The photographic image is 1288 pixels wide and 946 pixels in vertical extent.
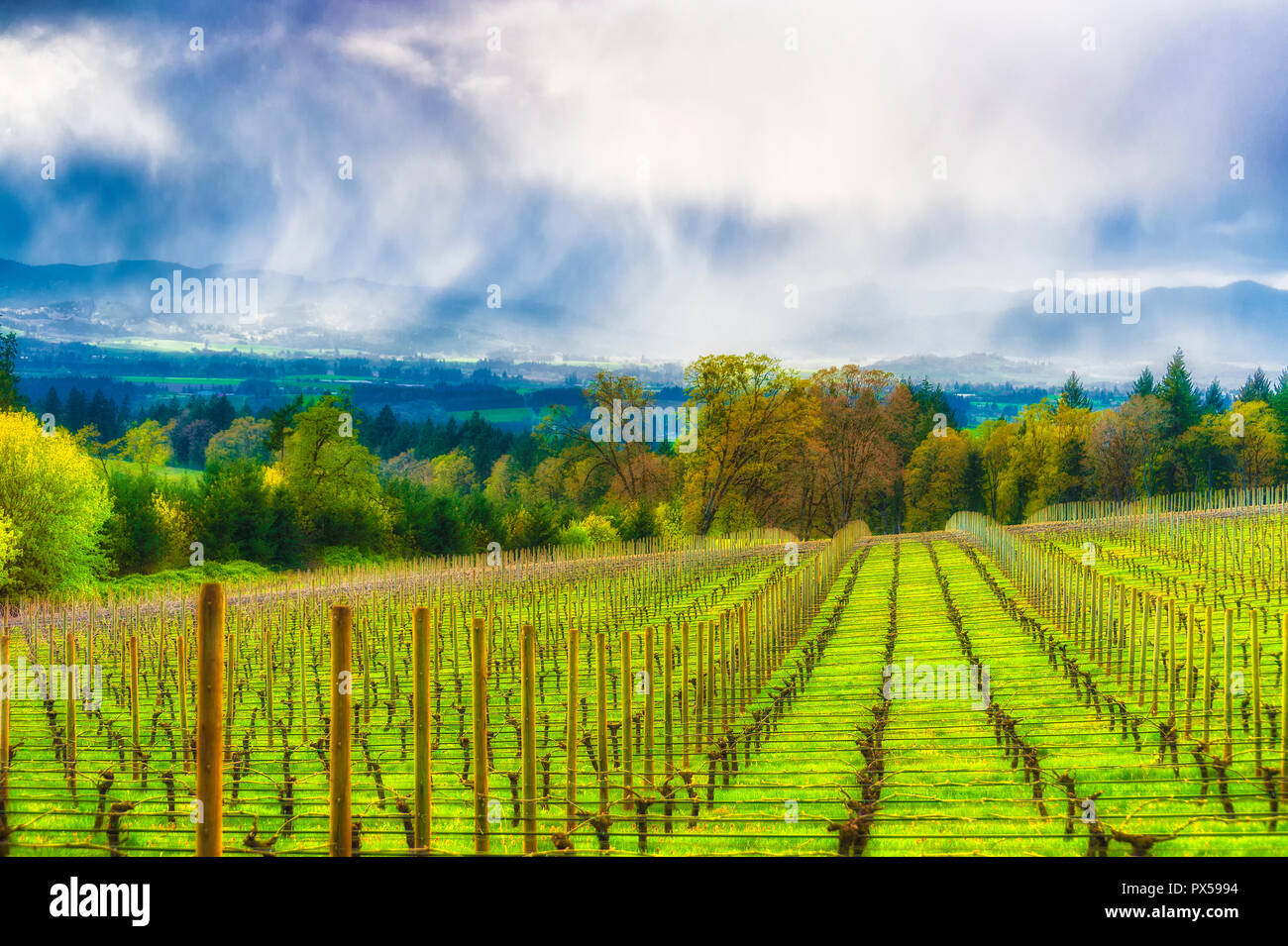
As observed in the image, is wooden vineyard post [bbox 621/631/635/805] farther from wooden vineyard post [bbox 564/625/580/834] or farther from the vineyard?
wooden vineyard post [bbox 564/625/580/834]

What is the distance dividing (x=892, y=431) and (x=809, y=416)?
88.2ft

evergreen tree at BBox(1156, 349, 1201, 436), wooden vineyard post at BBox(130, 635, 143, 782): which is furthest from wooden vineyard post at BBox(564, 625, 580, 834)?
evergreen tree at BBox(1156, 349, 1201, 436)

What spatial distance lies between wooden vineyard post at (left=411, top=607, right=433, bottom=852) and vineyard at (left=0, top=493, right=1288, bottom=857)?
0.02m

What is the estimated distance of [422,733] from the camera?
643cm

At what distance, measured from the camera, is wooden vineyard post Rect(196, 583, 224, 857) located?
518 centimetres

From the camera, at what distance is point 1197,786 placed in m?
10.4

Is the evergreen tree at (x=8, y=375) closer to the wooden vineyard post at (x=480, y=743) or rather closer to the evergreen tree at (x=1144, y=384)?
the wooden vineyard post at (x=480, y=743)

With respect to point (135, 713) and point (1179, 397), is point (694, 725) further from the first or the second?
point (1179, 397)

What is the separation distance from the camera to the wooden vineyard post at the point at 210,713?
518 centimetres

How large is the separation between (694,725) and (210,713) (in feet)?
29.7

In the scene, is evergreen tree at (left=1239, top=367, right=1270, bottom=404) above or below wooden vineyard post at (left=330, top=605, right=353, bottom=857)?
above

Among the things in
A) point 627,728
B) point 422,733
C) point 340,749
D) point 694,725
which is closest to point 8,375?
point 694,725
